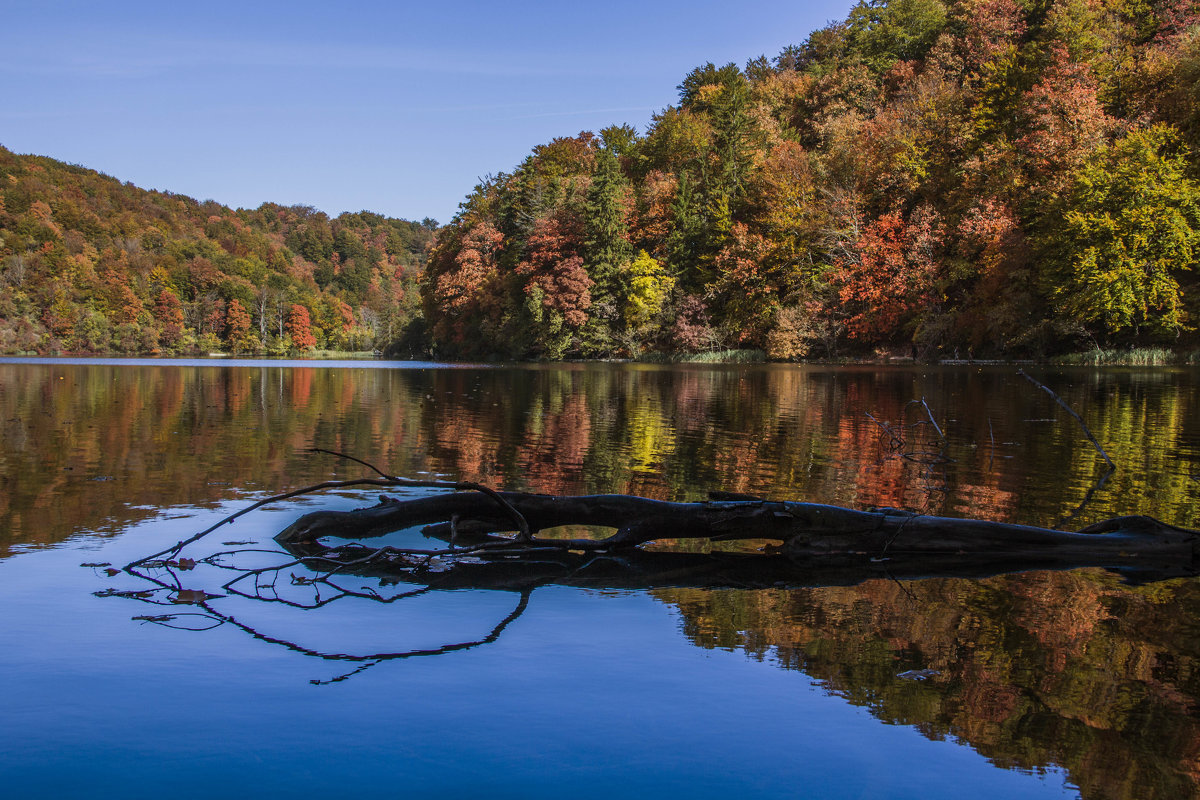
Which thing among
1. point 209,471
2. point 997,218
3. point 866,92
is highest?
point 866,92

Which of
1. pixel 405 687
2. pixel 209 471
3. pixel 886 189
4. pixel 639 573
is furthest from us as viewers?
pixel 886 189

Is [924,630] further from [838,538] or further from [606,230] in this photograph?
[606,230]

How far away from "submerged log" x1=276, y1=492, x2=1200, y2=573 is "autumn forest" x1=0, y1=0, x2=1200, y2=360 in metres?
30.6

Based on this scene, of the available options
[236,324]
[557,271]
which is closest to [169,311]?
[236,324]

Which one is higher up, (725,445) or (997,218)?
(997,218)

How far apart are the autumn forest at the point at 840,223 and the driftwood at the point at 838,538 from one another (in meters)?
30.7

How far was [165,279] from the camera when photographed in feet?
306

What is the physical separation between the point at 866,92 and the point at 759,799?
2408 inches

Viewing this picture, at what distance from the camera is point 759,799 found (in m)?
2.60

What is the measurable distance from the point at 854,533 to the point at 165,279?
334 ft

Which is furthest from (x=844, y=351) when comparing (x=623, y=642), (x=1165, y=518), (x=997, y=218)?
(x=623, y=642)

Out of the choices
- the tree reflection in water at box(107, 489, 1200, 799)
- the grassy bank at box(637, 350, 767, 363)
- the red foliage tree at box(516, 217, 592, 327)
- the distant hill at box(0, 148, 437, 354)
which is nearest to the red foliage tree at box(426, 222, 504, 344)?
the red foliage tree at box(516, 217, 592, 327)

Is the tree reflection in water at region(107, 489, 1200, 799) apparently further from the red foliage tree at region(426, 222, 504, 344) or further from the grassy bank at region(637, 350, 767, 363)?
the red foliage tree at region(426, 222, 504, 344)

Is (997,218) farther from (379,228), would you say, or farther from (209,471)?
(379,228)
